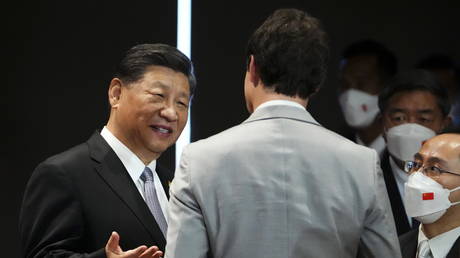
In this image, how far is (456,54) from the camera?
20.1 ft

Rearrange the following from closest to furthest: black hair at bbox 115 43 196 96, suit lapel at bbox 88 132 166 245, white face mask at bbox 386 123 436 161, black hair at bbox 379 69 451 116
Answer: suit lapel at bbox 88 132 166 245
black hair at bbox 115 43 196 96
white face mask at bbox 386 123 436 161
black hair at bbox 379 69 451 116

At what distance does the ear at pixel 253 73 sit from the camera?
2660 mm

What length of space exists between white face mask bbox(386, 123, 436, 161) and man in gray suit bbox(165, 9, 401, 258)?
1926mm

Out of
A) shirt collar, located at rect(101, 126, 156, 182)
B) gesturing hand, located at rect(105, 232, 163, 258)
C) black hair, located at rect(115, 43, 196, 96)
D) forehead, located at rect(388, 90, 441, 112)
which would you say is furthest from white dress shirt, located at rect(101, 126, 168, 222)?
forehead, located at rect(388, 90, 441, 112)

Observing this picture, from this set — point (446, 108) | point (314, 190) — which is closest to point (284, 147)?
point (314, 190)

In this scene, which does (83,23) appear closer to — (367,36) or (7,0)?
(7,0)


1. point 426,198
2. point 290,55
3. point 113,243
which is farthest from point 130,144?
point 426,198

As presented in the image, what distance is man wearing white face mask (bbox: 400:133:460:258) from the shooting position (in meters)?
3.54

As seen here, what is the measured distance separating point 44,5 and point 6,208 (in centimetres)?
100

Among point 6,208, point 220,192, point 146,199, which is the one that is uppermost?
point 220,192

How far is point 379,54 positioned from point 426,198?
1997 millimetres

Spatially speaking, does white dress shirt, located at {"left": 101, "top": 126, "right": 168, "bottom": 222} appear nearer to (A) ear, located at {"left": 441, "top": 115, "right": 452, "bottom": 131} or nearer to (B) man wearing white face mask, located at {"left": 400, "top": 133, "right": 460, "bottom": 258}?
(B) man wearing white face mask, located at {"left": 400, "top": 133, "right": 460, "bottom": 258}

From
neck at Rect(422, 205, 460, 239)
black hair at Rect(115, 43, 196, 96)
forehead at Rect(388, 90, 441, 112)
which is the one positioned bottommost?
neck at Rect(422, 205, 460, 239)

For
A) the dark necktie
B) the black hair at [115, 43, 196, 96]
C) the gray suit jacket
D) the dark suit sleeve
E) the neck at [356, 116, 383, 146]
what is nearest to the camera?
the gray suit jacket
